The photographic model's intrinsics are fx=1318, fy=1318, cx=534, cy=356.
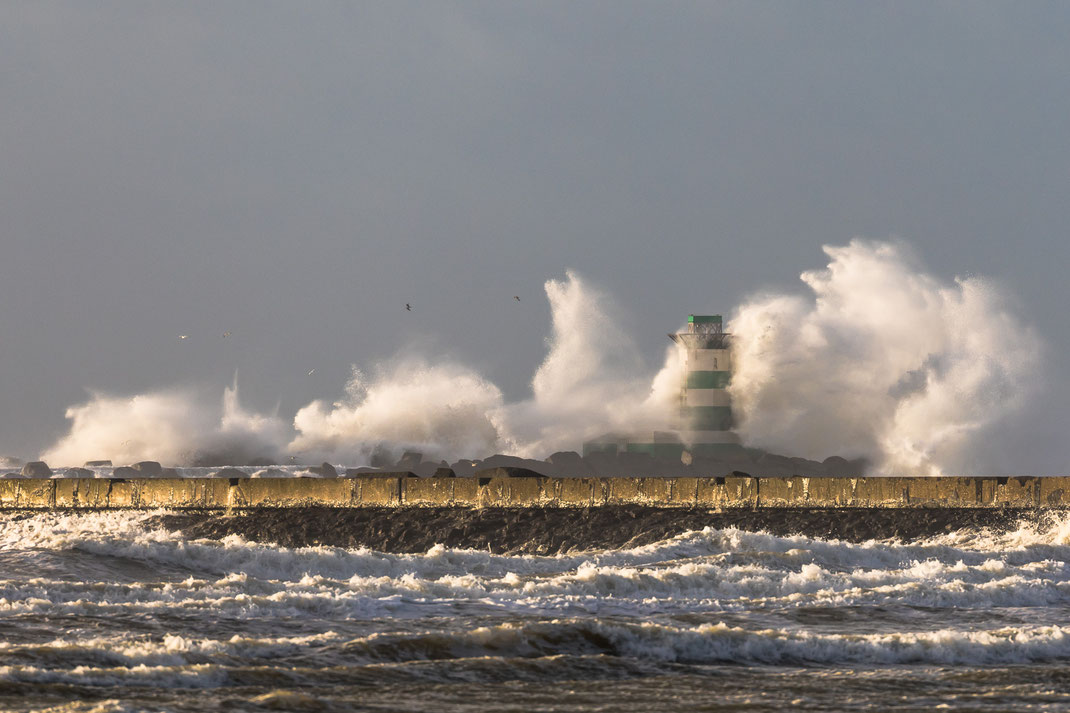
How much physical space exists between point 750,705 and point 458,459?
123 feet

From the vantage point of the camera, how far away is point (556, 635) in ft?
27.5

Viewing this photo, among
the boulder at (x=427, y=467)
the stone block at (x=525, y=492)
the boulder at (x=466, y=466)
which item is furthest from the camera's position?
the boulder at (x=427, y=467)

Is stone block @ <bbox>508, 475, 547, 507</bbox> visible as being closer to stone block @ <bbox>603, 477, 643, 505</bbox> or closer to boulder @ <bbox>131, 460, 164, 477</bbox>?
stone block @ <bbox>603, 477, 643, 505</bbox>

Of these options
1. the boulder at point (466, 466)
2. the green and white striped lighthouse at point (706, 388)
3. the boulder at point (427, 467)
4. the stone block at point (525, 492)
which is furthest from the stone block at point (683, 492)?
the boulder at point (427, 467)

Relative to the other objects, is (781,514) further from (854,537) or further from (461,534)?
(461,534)

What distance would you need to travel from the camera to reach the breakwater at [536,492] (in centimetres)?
1501

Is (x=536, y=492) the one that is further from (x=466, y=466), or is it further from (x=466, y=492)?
(x=466, y=466)

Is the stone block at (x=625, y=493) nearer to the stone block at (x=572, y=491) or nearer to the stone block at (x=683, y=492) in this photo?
the stone block at (x=572, y=491)

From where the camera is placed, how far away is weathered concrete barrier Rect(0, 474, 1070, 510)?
15.0m

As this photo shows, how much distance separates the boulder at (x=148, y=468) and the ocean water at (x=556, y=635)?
37215mm

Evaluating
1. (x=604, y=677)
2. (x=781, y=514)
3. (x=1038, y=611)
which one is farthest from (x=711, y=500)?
(x=604, y=677)

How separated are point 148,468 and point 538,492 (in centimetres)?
3710

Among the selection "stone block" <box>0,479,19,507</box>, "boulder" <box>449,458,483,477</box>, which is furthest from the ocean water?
"boulder" <box>449,458,483,477</box>

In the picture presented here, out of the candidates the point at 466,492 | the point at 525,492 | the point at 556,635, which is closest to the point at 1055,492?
the point at 525,492
